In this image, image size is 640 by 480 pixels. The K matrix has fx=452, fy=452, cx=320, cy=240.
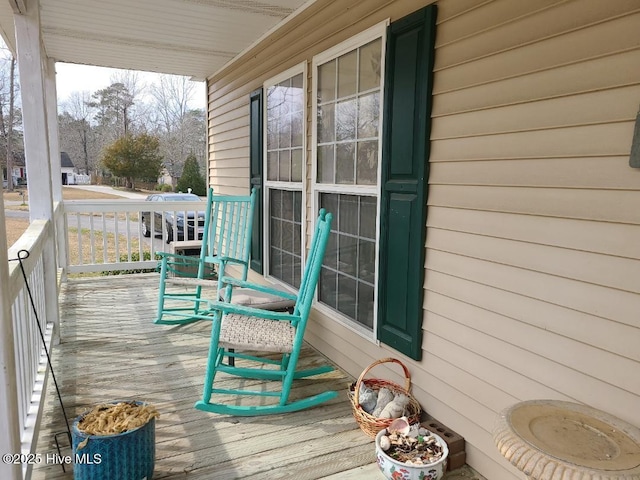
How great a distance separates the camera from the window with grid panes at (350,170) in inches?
104

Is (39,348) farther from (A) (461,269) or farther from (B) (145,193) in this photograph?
A: (B) (145,193)

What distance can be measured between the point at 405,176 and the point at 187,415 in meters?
1.71

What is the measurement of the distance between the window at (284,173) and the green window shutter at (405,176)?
1169 millimetres

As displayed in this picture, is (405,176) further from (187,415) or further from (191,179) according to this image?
(191,179)

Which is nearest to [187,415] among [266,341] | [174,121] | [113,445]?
[266,341]

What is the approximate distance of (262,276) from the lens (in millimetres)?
→ 4340

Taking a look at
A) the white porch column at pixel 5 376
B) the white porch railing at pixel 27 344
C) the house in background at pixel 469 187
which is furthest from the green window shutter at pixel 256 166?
the white porch column at pixel 5 376

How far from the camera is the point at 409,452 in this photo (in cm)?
192

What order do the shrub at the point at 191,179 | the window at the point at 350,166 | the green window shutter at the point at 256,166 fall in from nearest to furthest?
the window at the point at 350,166 → the green window shutter at the point at 256,166 → the shrub at the point at 191,179

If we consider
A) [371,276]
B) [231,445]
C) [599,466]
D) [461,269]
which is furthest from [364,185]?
[599,466]

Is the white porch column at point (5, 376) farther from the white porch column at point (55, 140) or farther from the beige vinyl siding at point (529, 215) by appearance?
the white porch column at point (55, 140)

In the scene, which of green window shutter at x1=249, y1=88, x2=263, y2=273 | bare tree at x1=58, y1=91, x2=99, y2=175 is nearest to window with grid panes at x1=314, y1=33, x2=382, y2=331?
green window shutter at x1=249, y1=88, x2=263, y2=273

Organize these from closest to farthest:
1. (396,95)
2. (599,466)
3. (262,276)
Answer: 1. (599,466)
2. (396,95)
3. (262,276)

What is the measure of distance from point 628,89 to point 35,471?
105 inches
